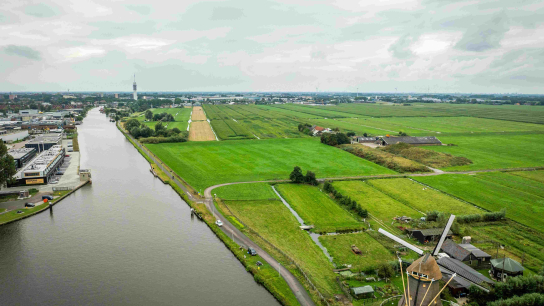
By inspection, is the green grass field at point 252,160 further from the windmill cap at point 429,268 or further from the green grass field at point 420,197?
the windmill cap at point 429,268

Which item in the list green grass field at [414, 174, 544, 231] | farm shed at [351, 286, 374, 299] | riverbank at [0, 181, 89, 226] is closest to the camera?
farm shed at [351, 286, 374, 299]

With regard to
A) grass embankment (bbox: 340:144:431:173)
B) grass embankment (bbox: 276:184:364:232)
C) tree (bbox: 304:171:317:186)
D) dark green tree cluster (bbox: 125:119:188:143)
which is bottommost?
grass embankment (bbox: 276:184:364:232)

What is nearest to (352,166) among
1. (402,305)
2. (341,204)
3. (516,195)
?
(341,204)

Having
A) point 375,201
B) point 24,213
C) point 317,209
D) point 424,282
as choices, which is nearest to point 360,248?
point 317,209

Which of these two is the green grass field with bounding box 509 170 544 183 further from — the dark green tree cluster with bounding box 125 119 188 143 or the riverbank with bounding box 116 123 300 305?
the dark green tree cluster with bounding box 125 119 188 143

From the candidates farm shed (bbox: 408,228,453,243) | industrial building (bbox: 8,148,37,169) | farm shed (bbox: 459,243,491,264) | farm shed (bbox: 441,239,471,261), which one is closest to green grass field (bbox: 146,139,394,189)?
farm shed (bbox: 408,228,453,243)
